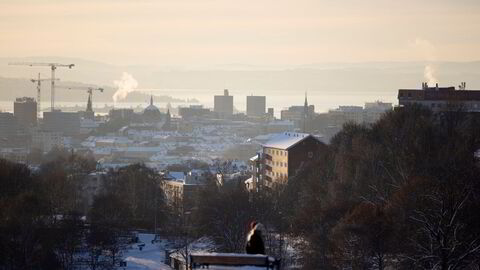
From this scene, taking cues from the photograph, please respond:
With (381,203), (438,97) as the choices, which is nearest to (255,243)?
(381,203)

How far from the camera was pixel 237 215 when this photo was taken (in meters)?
46.6

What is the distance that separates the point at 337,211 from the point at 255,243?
28.3m

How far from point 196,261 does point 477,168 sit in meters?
30.4

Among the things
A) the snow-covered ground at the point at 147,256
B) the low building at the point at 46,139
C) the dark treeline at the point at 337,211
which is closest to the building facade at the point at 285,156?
the dark treeline at the point at 337,211

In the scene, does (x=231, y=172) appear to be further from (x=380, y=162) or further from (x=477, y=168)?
(x=477, y=168)

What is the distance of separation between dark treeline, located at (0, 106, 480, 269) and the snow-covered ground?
24.2 inches

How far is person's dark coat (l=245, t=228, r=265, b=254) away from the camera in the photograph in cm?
1281

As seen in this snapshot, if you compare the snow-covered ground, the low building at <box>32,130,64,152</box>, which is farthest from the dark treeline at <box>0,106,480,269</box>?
the low building at <box>32,130,64,152</box>

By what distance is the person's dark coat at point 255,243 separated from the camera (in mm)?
12812

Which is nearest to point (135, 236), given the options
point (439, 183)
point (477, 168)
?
point (477, 168)

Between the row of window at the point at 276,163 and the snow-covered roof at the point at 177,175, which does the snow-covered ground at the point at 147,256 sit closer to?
the row of window at the point at 276,163

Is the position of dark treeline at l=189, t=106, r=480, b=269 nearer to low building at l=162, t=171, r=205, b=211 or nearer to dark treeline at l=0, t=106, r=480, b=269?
dark treeline at l=0, t=106, r=480, b=269

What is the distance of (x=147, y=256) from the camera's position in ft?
166

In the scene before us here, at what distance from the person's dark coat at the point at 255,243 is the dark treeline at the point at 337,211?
1314cm
